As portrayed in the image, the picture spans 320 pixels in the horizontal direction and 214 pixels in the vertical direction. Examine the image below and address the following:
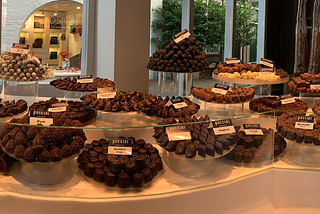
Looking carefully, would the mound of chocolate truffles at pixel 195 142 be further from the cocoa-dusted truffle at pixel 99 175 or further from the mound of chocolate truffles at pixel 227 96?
the mound of chocolate truffles at pixel 227 96

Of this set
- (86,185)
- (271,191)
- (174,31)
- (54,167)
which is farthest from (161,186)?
(174,31)

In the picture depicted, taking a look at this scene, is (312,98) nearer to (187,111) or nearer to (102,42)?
(187,111)

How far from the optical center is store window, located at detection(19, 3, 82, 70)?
4.27 m

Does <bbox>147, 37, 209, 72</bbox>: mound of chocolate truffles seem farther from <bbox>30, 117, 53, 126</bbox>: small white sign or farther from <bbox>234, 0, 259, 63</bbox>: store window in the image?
<bbox>234, 0, 259, 63</bbox>: store window

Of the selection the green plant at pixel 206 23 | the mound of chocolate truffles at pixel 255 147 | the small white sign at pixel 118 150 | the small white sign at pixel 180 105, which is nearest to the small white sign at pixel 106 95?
the small white sign at pixel 180 105

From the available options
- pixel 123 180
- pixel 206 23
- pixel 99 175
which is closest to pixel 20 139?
pixel 99 175

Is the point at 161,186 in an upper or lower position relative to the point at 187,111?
lower

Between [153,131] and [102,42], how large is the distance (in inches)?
115

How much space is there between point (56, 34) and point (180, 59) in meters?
1.97

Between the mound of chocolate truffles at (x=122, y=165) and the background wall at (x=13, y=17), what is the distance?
2689 millimetres

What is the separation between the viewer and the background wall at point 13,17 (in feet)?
12.9

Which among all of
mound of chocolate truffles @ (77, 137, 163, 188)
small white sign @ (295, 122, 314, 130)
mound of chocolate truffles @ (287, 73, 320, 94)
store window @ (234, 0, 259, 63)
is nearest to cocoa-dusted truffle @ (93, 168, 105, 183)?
mound of chocolate truffles @ (77, 137, 163, 188)

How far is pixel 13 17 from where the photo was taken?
4.00 meters

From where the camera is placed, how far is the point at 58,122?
1823 millimetres
